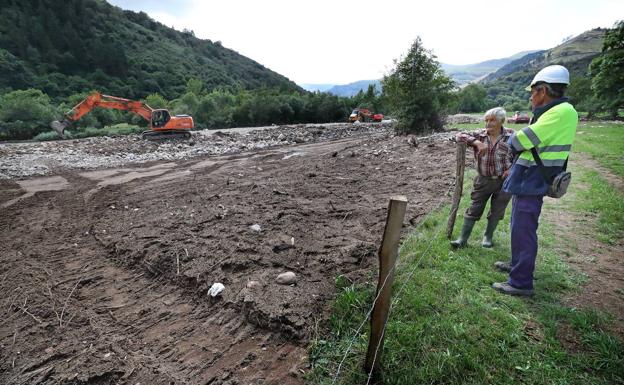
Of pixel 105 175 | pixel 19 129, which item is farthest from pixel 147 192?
pixel 19 129

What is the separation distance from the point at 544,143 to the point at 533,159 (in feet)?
0.56

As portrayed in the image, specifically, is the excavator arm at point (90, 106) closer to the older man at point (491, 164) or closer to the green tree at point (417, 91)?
the green tree at point (417, 91)

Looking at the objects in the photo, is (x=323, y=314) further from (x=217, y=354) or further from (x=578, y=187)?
(x=578, y=187)

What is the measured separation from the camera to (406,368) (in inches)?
95.0

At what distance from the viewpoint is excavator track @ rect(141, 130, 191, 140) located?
17.2 m

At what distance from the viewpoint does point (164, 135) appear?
57.1 feet

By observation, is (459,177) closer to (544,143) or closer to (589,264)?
(544,143)

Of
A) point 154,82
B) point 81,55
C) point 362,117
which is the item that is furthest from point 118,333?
point 81,55

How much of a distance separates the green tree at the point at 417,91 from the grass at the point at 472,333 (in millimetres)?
17787

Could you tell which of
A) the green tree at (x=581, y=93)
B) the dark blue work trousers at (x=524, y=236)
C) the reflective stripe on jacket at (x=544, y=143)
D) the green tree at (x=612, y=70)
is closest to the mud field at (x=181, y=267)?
the dark blue work trousers at (x=524, y=236)

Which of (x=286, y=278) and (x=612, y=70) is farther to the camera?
(x=612, y=70)

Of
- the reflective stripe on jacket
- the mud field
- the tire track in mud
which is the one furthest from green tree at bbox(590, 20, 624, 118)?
the tire track in mud

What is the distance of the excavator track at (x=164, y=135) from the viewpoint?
56.5ft

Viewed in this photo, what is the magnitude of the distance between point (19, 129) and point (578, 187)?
31561 mm
